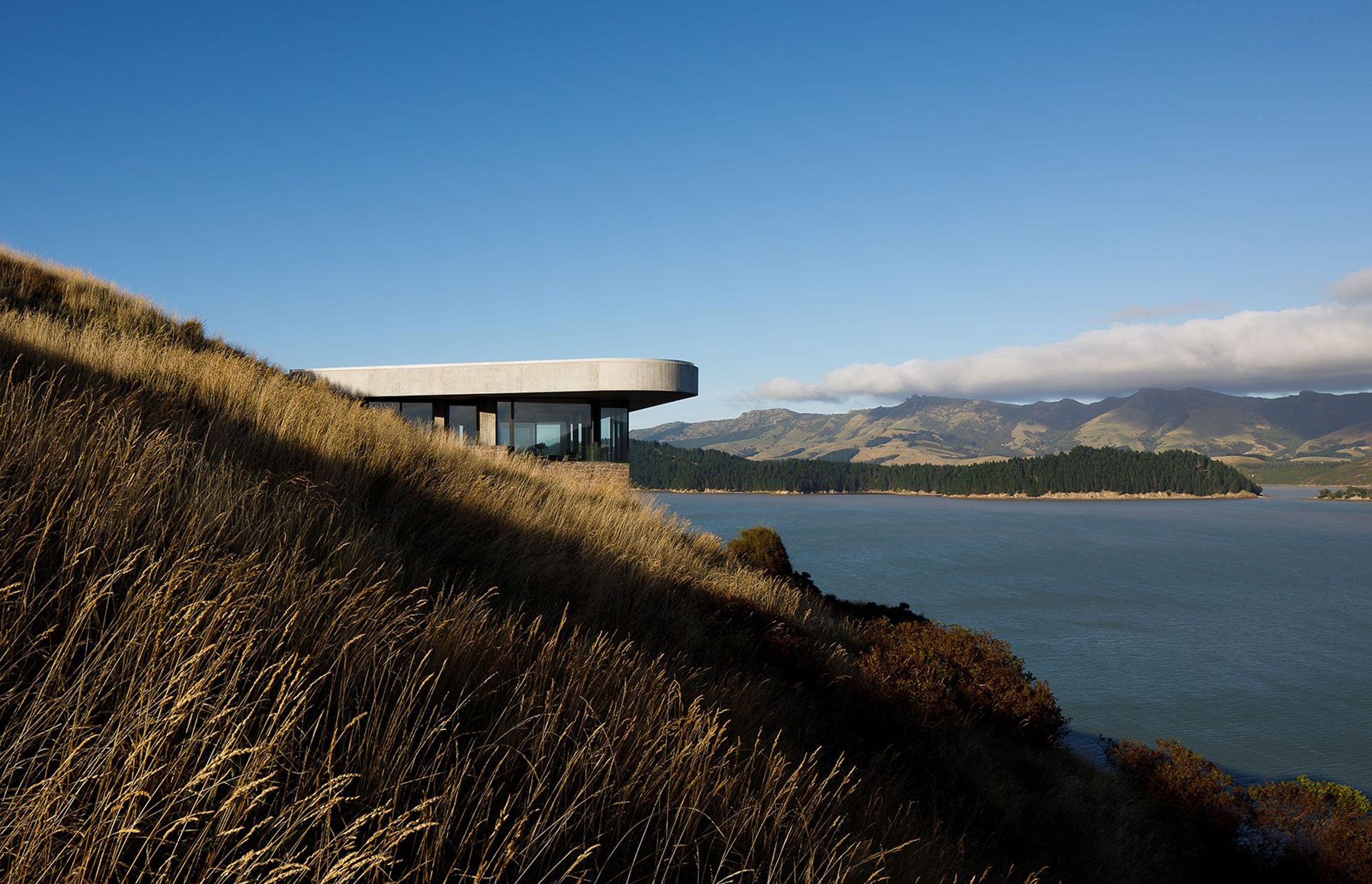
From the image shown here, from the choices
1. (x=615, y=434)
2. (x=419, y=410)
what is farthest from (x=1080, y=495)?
(x=419, y=410)

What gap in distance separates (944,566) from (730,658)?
50992 mm

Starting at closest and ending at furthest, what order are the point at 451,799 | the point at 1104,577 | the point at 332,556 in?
the point at 451,799
the point at 332,556
the point at 1104,577

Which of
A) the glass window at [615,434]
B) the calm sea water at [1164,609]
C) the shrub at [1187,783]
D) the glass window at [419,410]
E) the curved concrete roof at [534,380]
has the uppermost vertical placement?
the curved concrete roof at [534,380]

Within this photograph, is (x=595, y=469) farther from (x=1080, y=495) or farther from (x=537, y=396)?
(x=1080, y=495)

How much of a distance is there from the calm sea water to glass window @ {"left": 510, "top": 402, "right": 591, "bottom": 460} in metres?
7.11

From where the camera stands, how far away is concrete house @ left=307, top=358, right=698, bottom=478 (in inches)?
906

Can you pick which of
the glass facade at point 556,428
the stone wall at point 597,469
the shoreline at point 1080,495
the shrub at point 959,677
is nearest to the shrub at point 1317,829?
the shrub at point 959,677

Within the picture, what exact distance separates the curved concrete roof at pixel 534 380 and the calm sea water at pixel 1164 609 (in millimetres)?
8608

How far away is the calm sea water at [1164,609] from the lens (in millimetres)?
25672

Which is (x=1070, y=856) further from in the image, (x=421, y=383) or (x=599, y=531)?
(x=421, y=383)

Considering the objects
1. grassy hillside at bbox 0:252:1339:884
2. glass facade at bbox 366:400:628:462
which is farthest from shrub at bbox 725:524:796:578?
grassy hillside at bbox 0:252:1339:884

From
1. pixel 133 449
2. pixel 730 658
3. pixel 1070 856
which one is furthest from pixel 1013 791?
pixel 133 449

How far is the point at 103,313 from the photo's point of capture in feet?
39.3

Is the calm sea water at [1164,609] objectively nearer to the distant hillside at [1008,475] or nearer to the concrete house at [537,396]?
the concrete house at [537,396]
